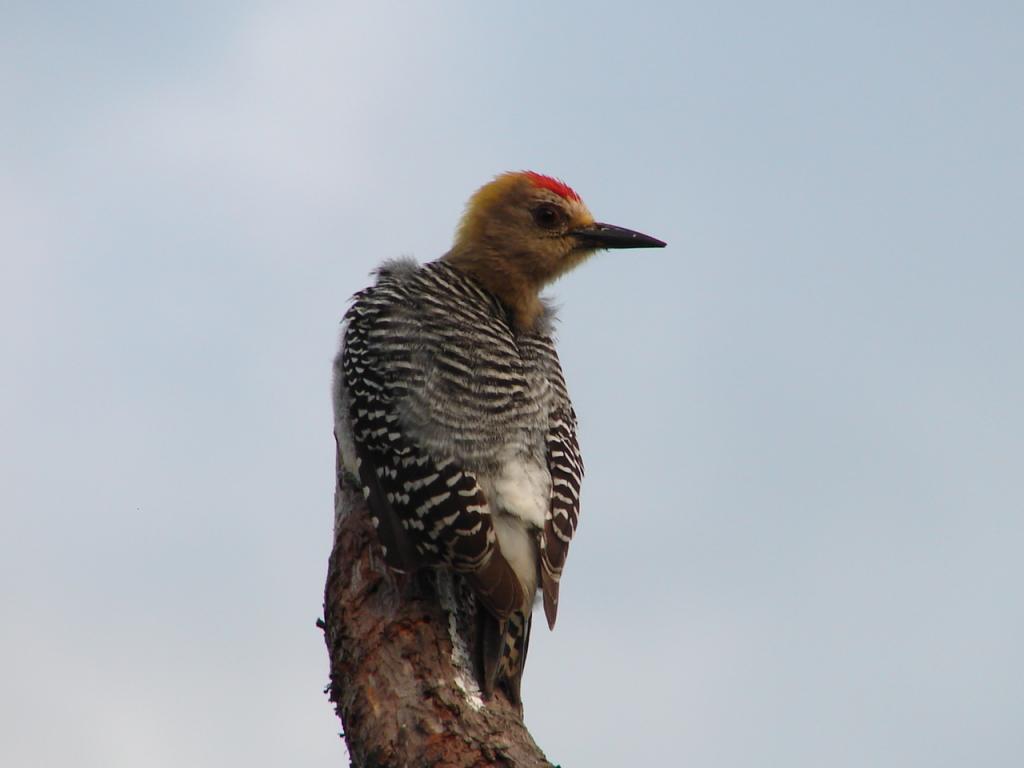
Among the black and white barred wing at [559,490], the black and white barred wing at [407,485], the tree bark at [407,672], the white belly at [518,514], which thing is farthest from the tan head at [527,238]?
the tree bark at [407,672]

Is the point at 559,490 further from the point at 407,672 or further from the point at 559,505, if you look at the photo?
the point at 407,672

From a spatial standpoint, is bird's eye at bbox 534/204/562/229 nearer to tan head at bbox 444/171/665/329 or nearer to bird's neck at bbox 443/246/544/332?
tan head at bbox 444/171/665/329

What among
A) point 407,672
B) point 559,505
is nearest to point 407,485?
point 559,505

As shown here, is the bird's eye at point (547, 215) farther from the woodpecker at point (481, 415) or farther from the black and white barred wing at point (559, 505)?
the black and white barred wing at point (559, 505)

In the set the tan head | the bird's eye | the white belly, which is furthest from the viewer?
the bird's eye

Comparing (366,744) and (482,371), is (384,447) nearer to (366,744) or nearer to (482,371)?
(482,371)

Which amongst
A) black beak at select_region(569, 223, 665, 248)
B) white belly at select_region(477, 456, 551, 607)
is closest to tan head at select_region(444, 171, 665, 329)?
black beak at select_region(569, 223, 665, 248)
